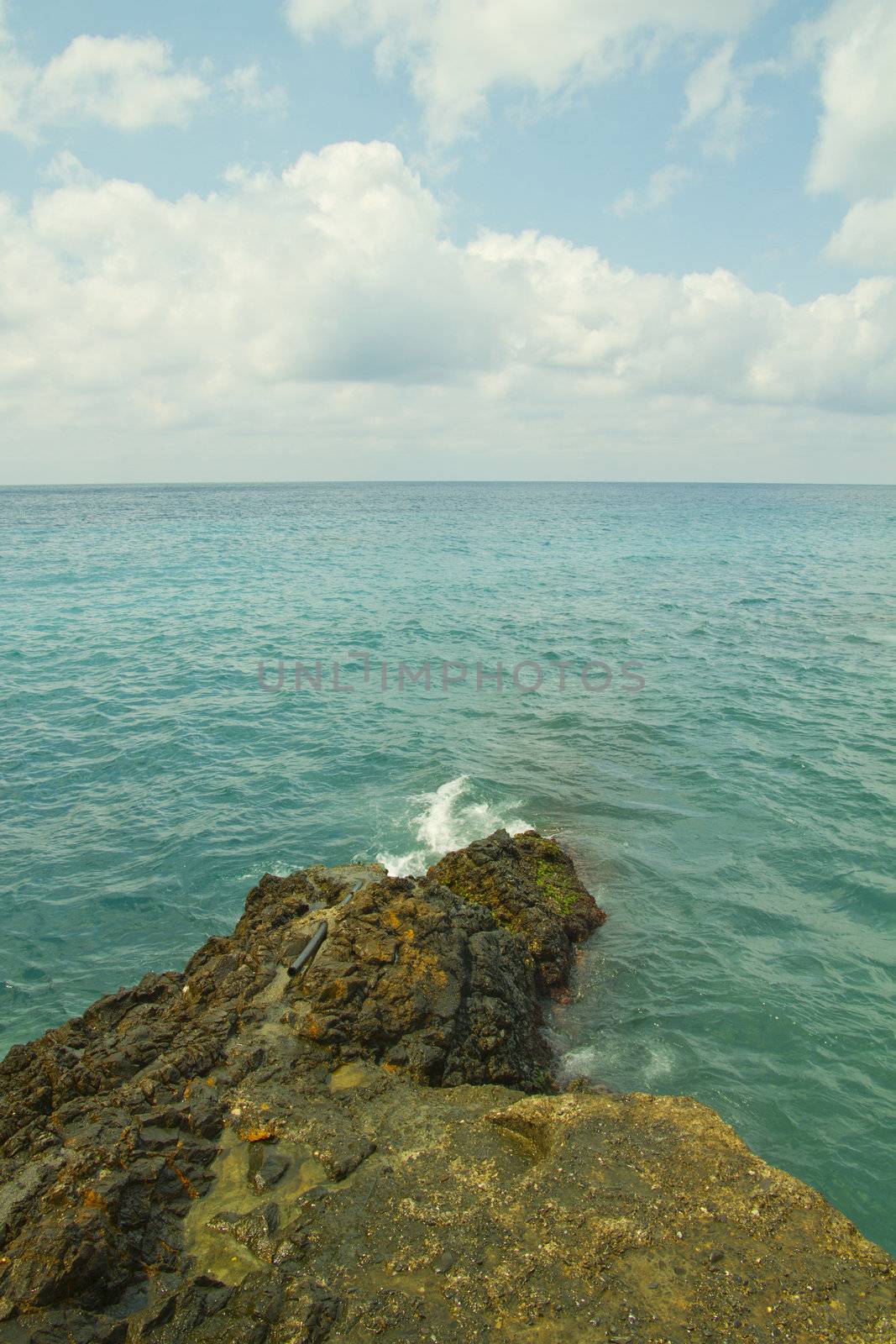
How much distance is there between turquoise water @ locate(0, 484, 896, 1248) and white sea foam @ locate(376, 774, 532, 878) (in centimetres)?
9

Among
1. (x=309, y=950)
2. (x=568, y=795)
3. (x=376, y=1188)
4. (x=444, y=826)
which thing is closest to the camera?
(x=376, y=1188)

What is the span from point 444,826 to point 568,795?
373 centimetres

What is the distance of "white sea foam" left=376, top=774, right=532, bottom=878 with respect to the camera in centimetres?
1772

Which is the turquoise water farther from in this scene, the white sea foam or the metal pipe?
the metal pipe

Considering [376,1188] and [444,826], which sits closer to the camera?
[376,1188]

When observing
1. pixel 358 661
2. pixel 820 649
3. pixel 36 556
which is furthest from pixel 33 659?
pixel 36 556

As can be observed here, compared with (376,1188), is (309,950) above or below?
above

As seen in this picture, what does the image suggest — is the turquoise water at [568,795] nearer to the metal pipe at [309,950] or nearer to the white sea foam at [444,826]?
the white sea foam at [444,826]

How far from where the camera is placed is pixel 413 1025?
10117 mm

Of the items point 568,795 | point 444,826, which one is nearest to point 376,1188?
point 444,826

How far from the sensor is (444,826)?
1922 centimetres

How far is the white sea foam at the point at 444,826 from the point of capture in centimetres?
1772

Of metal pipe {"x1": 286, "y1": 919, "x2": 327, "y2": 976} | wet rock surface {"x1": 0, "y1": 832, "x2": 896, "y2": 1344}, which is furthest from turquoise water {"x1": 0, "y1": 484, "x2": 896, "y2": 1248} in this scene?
metal pipe {"x1": 286, "y1": 919, "x2": 327, "y2": 976}

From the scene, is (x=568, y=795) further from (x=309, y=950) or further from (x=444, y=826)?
(x=309, y=950)
